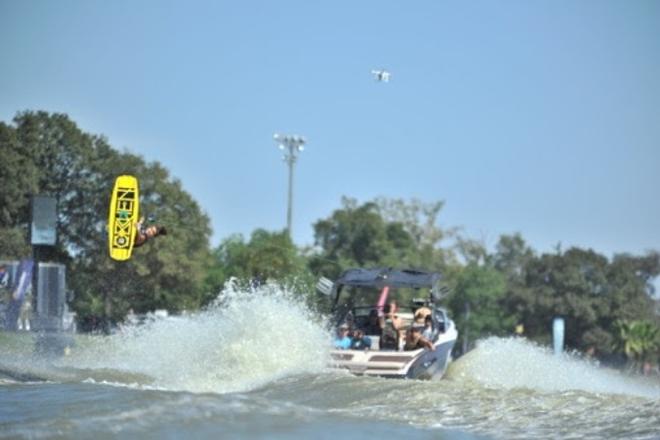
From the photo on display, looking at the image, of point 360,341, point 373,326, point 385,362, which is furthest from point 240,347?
point 373,326

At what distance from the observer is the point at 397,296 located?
198 ft

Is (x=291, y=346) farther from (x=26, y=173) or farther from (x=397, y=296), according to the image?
(x=397, y=296)

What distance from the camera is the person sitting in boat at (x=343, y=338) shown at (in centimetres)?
2158

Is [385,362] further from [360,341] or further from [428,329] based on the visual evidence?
[428,329]

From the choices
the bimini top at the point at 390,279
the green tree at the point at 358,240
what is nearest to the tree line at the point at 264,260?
the green tree at the point at 358,240

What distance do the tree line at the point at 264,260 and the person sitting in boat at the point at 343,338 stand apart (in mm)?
7563

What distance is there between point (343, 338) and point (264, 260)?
27.2 metres

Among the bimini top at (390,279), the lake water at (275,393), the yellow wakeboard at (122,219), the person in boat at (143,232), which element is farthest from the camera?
the yellow wakeboard at (122,219)

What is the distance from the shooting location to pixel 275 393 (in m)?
16.7

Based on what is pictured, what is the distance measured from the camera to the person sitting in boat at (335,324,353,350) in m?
21.6

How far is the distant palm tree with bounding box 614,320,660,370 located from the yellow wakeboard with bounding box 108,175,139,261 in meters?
43.2

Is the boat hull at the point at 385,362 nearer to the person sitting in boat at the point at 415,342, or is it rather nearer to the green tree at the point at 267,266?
the person sitting in boat at the point at 415,342

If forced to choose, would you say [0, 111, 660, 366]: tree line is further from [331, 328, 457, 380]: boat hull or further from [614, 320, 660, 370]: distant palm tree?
[331, 328, 457, 380]: boat hull

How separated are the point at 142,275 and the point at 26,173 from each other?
6.74m
